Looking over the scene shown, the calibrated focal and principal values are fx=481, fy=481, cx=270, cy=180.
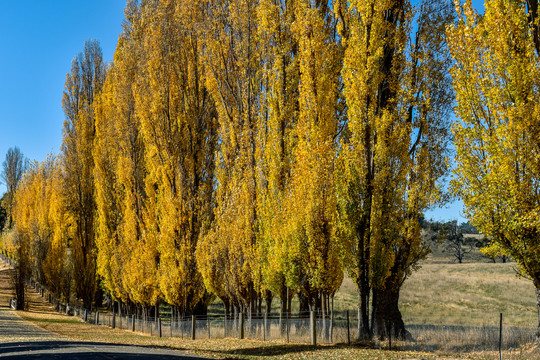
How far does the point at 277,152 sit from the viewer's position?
1791 centimetres

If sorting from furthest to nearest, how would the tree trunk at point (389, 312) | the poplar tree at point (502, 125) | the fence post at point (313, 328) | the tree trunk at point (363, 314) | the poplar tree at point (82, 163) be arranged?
the poplar tree at point (82, 163), the tree trunk at point (389, 312), the tree trunk at point (363, 314), the fence post at point (313, 328), the poplar tree at point (502, 125)

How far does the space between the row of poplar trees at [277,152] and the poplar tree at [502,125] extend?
2269 mm

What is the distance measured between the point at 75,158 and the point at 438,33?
2866 centimetres

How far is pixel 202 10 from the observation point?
911 inches

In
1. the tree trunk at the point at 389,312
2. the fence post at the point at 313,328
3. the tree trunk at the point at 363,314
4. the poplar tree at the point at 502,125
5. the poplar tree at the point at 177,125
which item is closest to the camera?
the poplar tree at the point at 502,125

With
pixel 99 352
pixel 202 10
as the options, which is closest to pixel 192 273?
pixel 99 352

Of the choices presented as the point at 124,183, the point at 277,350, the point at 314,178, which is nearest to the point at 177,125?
the point at 124,183

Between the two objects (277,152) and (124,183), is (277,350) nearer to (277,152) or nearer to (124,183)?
(277,152)

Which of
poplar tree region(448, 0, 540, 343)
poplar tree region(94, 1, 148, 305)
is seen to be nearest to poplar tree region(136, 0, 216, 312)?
poplar tree region(94, 1, 148, 305)

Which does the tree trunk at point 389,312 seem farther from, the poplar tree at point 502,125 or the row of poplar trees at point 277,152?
the poplar tree at point 502,125

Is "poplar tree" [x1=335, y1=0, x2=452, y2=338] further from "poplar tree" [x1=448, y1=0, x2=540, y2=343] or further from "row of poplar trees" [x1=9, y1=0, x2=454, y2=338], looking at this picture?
"poplar tree" [x1=448, y1=0, x2=540, y2=343]

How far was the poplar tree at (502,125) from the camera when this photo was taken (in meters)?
12.7

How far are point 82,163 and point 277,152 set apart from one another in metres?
23.9

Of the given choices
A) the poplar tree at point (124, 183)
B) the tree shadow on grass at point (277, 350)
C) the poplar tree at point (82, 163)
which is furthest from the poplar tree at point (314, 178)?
the poplar tree at point (82, 163)
